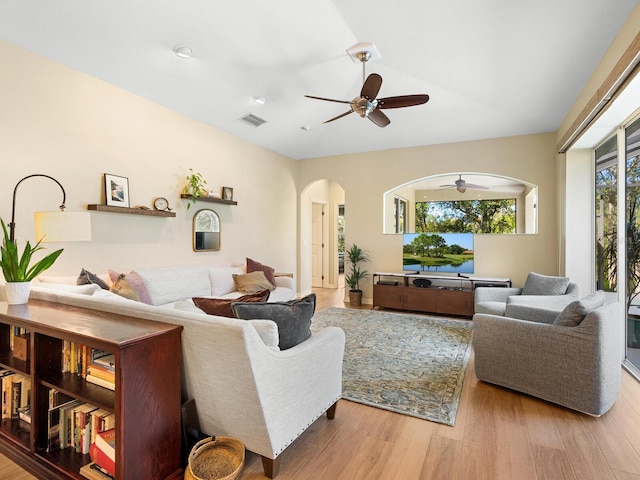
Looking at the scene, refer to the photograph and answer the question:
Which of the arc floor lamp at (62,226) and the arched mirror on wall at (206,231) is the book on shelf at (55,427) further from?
the arched mirror on wall at (206,231)

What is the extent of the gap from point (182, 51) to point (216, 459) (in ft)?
11.5

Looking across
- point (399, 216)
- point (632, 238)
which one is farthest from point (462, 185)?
point (632, 238)

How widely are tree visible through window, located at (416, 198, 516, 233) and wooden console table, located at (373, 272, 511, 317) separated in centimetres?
86

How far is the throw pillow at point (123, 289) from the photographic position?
10.6ft

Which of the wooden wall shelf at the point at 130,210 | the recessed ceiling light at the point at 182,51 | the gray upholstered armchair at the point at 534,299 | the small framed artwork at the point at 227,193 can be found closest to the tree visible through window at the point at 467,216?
the gray upholstered armchair at the point at 534,299

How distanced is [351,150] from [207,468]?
5.52 m

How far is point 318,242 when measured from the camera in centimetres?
843

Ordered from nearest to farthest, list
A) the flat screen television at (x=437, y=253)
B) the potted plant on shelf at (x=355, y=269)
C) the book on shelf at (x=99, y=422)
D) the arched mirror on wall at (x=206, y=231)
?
the book on shelf at (x=99, y=422) → the arched mirror on wall at (x=206, y=231) → the flat screen television at (x=437, y=253) → the potted plant on shelf at (x=355, y=269)

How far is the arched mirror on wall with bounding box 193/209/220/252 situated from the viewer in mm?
4703

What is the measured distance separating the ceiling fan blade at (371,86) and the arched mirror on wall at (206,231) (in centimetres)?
281

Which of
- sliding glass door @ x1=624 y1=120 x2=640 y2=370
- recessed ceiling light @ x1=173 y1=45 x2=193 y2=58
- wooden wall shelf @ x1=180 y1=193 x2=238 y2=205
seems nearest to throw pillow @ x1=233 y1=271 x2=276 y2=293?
wooden wall shelf @ x1=180 y1=193 x2=238 y2=205

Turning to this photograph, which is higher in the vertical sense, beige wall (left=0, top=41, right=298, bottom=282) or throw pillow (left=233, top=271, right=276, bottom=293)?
beige wall (left=0, top=41, right=298, bottom=282)

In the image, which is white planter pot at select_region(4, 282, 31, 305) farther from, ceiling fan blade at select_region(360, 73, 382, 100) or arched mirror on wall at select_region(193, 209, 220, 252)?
ceiling fan blade at select_region(360, 73, 382, 100)

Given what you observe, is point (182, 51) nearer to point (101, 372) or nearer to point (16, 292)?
point (16, 292)
